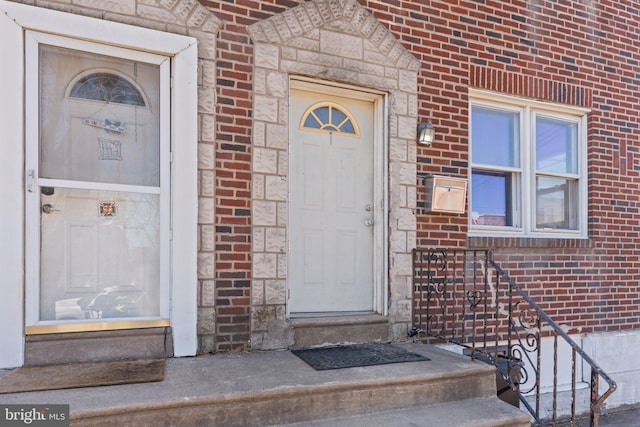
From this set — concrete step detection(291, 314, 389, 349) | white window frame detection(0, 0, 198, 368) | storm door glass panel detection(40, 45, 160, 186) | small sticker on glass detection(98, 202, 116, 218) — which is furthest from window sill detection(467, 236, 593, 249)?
small sticker on glass detection(98, 202, 116, 218)

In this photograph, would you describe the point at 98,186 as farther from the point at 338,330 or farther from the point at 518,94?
the point at 518,94

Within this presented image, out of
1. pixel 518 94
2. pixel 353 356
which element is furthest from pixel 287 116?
pixel 518 94

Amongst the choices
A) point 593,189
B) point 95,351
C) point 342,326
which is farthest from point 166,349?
point 593,189

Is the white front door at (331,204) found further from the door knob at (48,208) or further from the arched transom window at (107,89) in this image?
the door knob at (48,208)

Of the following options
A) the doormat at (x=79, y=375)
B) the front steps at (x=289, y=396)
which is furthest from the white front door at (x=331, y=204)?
the doormat at (x=79, y=375)

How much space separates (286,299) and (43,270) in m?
1.71

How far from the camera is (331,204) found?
402 cm

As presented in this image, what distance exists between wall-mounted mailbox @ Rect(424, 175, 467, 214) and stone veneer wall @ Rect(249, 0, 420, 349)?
147 millimetres

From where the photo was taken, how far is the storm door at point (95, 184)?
121 inches

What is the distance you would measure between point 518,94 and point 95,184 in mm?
3915

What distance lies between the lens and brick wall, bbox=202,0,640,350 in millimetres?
3543

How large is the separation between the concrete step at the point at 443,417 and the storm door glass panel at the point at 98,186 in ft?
5.17

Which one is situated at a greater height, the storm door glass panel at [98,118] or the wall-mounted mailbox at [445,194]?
the storm door glass panel at [98,118]

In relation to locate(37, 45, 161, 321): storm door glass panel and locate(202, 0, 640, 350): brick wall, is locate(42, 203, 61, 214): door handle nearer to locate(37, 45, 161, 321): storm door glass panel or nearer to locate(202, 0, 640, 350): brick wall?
locate(37, 45, 161, 321): storm door glass panel
